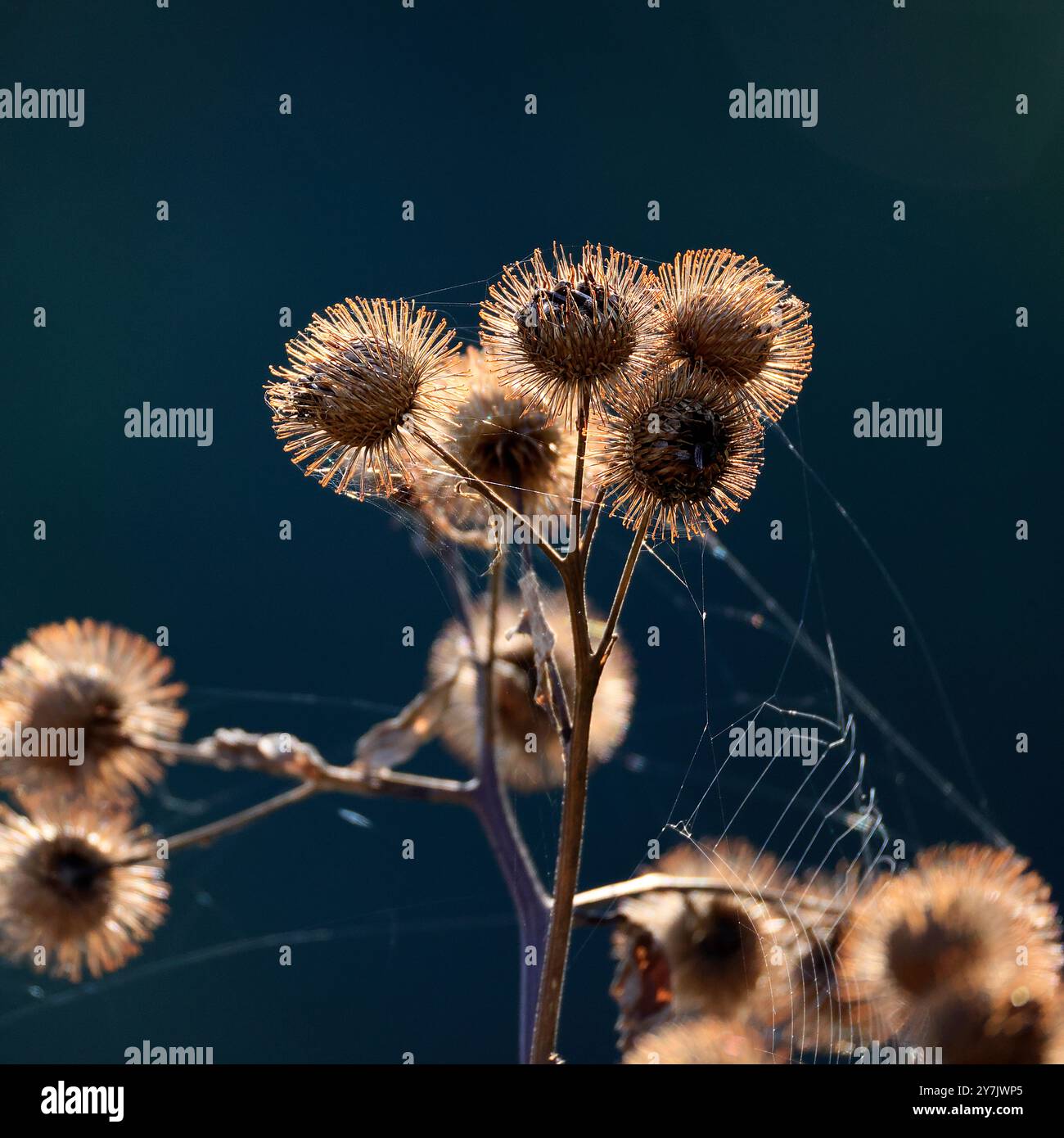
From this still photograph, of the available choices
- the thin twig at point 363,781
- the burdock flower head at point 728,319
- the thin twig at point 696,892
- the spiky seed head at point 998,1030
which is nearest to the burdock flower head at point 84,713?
the thin twig at point 363,781

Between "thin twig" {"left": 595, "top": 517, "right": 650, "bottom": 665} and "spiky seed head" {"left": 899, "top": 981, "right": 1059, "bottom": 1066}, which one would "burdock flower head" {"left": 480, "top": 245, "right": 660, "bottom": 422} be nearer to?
"thin twig" {"left": 595, "top": 517, "right": 650, "bottom": 665}

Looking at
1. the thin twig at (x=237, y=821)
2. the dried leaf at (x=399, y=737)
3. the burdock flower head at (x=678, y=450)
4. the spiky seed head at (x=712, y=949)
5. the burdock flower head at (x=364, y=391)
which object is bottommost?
the spiky seed head at (x=712, y=949)

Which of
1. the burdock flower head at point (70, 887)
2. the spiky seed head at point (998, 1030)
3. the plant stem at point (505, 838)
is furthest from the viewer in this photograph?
the burdock flower head at point (70, 887)

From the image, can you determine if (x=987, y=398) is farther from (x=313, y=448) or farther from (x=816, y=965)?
(x=313, y=448)

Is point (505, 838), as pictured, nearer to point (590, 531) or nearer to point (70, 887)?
point (590, 531)

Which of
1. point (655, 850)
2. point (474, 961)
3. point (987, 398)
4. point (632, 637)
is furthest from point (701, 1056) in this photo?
point (987, 398)

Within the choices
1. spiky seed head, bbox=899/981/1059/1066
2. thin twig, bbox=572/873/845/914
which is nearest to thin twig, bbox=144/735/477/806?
thin twig, bbox=572/873/845/914

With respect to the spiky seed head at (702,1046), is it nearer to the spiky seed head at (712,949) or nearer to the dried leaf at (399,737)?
the spiky seed head at (712,949)
